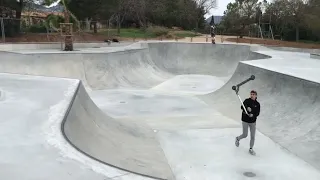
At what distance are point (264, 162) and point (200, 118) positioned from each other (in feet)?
13.8

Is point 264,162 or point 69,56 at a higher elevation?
point 69,56

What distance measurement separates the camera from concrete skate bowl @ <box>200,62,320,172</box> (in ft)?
26.3

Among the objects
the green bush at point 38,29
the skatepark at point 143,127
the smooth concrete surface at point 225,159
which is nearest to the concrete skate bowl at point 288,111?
the skatepark at point 143,127

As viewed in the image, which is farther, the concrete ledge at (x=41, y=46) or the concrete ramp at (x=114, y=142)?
the concrete ledge at (x=41, y=46)

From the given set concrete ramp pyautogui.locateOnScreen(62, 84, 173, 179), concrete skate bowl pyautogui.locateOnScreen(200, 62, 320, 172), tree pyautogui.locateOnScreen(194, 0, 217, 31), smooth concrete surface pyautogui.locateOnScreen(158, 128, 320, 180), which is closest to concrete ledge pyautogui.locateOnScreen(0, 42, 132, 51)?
concrete ramp pyautogui.locateOnScreen(62, 84, 173, 179)

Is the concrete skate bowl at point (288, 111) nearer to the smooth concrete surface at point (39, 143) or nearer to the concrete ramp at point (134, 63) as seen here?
the smooth concrete surface at point (39, 143)

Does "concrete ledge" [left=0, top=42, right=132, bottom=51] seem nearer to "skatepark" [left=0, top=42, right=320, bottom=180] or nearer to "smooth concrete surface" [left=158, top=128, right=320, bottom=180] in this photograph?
"skatepark" [left=0, top=42, right=320, bottom=180]

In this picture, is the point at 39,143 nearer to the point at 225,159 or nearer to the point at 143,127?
the point at 225,159

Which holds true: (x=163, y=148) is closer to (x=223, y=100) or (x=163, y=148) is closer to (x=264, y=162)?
(x=264, y=162)

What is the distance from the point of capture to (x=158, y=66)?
80.0 feet

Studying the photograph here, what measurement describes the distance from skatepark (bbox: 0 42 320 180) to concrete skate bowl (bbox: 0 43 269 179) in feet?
0.16

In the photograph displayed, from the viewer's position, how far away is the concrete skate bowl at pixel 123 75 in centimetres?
659

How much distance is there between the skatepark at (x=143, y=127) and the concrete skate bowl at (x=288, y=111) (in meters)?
0.03

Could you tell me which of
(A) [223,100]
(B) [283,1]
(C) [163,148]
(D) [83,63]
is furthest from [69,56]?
(B) [283,1]
